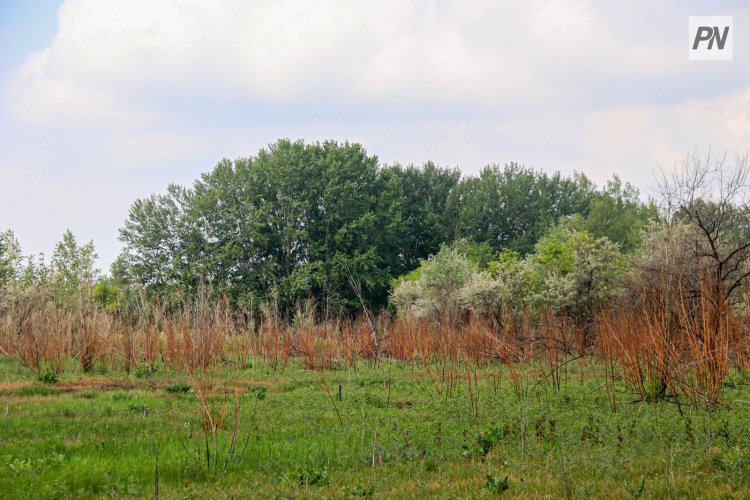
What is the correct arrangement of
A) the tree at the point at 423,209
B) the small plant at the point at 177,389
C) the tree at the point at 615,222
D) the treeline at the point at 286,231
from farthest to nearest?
the tree at the point at 423,209 → the tree at the point at 615,222 → the treeline at the point at 286,231 → the small plant at the point at 177,389

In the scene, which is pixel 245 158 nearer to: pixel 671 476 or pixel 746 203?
pixel 746 203

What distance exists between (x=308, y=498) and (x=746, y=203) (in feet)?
61.1

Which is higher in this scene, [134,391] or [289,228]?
[289,228]

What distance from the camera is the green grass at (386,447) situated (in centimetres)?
599

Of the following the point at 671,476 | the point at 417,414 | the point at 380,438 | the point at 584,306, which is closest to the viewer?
the point at 671,476

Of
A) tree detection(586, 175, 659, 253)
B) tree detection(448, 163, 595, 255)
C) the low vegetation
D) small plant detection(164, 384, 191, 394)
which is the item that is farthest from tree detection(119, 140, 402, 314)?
small plant detection(164, 384, 191, 394)

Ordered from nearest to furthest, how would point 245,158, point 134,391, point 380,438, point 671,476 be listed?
point 671,476, point 380,438, point 134,391, point 245,158

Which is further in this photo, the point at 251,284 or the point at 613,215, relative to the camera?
the point at 613,215

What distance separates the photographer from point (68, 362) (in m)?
18.2

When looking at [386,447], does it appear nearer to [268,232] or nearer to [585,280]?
[585,280]

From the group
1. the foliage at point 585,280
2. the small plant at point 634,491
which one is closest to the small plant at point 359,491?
the small plant at point 634,491

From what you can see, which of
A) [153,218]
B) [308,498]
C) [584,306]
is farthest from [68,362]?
[153,218]

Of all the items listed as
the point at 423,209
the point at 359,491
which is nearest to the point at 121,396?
the point at 359,491

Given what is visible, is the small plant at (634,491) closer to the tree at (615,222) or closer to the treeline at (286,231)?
the treeline at (286,231)
